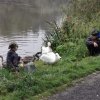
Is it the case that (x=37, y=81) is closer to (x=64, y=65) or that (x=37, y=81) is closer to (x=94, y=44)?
(x=64, y=65)

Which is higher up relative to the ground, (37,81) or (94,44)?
(94,44)

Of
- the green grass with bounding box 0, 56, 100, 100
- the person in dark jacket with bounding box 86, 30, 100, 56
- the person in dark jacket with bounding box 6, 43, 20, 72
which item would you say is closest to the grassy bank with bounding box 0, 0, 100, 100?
the green grass with bounding box 0, 56, 100, 100

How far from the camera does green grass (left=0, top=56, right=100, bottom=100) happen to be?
7825 millimetres

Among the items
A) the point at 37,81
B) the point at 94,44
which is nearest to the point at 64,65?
the point at 94,44

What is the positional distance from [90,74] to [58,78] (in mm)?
1012

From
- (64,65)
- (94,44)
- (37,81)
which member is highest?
(94,44)

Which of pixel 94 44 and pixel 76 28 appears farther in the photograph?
Result: pixel 76 28

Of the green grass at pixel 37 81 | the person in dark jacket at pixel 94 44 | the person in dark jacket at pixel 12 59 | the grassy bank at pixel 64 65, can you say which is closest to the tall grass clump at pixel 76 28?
the grassy bank at pixel 64 65

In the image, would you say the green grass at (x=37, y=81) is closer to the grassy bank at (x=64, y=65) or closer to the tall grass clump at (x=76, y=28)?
the grassy bank at (x=64, y=65)

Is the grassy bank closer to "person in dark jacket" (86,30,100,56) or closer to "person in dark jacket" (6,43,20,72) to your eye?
"person in dark jacket" (86,30,100,56)

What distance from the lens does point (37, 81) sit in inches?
328

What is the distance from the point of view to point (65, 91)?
318 inches

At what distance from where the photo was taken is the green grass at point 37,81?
7825 millimetres

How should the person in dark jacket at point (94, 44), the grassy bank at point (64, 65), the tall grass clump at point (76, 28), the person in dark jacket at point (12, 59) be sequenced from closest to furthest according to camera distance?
the grassy bank at point (64, 65) → the person in dark jacket at point (12, 59) → the person in dark jacket at point (94, 44) → the tall grass clump at point (76, 28)
